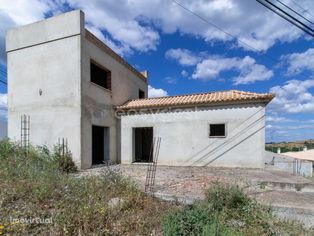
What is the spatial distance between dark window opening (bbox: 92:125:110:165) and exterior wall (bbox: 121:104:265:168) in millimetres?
914

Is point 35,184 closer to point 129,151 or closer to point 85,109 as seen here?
point 85,109

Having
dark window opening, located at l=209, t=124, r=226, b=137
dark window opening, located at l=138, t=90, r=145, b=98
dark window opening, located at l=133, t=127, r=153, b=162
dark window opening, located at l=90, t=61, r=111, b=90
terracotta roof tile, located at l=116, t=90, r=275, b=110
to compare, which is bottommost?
dark window opening, located at l=133, t=127, r=153, b=162

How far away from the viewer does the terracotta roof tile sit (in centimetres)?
1116

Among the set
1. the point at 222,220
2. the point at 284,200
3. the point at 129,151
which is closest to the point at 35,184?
the point at 222,220

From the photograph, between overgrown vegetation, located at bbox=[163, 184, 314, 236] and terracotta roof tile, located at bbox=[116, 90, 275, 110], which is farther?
terracotta roof tile, located at bbox=[116, 90, 275, 110]

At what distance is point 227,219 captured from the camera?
4.29 metres

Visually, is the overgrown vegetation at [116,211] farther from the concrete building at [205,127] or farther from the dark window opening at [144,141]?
the dark window opening at [144,141]

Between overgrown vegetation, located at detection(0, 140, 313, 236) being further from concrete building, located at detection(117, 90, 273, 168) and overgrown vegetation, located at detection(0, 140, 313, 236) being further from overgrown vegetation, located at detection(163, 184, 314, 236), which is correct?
concrete building, located at detection(117, 90, 273, 168)

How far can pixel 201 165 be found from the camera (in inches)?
473

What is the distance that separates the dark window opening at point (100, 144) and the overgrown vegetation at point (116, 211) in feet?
23.0

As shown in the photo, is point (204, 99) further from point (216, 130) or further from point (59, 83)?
point (59, 83)

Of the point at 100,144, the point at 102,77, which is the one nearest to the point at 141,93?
the point at 102,77

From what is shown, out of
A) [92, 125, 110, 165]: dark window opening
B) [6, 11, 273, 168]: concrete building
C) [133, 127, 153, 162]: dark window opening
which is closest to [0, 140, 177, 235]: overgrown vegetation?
[6, 11, 273, 168]: concrete building

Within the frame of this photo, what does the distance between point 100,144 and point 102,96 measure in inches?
120
